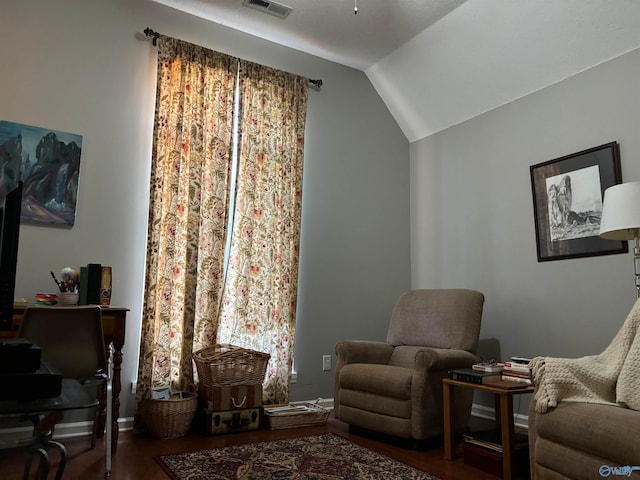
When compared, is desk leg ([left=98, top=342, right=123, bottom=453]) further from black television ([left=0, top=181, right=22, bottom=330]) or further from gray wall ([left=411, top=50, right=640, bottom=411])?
gray wall ([left=411, top=50, right=640, bottom=411])

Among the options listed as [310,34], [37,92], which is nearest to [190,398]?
[37,92]

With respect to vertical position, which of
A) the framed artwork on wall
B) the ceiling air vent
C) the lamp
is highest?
the ceiling air vent

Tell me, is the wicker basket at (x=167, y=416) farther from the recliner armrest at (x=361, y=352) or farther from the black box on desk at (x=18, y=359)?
the black box on desk at (x=18, y=359)

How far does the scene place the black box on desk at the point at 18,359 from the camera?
1.04 m

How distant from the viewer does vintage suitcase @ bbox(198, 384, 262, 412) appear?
10.5 feet

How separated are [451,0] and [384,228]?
191cm

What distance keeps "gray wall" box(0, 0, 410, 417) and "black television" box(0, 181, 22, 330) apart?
1.91m

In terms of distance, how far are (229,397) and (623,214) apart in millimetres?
2522

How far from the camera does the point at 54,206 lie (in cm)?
313

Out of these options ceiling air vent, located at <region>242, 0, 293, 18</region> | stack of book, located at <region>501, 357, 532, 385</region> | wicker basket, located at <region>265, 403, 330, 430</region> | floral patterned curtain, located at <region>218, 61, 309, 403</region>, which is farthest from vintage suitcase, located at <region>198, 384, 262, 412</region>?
ceiling air vent, located at <region>242, 0, 293, 18</region>

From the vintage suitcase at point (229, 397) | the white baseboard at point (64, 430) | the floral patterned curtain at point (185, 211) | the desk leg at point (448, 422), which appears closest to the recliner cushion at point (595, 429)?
A: the desk leg at point (448, 422)

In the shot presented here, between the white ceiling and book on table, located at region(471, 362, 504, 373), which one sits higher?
the white ceiling

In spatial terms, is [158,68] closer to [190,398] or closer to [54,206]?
[54,206]

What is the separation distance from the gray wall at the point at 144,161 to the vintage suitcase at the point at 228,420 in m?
0.52
